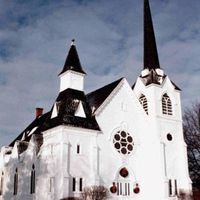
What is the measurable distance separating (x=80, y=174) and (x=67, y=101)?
8242 mm

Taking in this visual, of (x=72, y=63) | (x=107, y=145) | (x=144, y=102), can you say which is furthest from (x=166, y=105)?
(x=72, y=63)

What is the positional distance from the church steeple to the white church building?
0.12 m

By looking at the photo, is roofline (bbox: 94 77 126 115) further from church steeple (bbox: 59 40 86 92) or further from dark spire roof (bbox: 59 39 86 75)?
dark spire roof (bbox: 59 39 86 75)

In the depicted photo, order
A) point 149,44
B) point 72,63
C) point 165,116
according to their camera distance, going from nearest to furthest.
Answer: point 72,63 < point 165,116 < point 149,44

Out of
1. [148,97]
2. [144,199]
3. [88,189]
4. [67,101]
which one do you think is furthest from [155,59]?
[88,189]

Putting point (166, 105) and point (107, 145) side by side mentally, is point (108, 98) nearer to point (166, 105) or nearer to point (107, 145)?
point (107, 145)

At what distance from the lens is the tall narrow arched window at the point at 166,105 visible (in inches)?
1798

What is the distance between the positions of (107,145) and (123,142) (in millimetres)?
2699

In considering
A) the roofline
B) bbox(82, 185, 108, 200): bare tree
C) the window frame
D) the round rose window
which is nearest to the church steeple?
the roofline

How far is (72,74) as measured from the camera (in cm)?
4181

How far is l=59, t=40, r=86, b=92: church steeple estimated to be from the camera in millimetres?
41719

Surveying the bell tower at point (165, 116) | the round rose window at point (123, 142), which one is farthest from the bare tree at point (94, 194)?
the bell tower at point (165, 116)

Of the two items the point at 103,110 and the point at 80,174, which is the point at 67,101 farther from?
the point at 80,174

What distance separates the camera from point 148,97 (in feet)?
149
